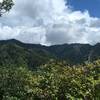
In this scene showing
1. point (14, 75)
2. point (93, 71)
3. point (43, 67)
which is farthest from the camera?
point (14, 75)

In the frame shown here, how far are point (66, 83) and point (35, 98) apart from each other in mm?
1722

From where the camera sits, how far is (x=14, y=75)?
73000 millimetres

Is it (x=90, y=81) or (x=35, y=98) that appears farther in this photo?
(x=35, y=98)

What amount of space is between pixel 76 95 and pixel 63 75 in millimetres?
2327

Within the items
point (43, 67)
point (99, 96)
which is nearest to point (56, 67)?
point (43, 67)

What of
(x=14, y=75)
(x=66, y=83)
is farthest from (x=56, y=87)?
(x=14, y=75)

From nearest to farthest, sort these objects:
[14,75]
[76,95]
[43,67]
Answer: [76,95], [43,67], [14,75]

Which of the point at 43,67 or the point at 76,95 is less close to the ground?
the point at 43,67

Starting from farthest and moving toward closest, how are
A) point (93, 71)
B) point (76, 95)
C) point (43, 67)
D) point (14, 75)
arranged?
point (14, 75), point (43, 67), point (93, 71), point (76, 95)

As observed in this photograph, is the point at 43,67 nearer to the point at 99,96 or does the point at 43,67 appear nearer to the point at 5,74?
the point at 99,96

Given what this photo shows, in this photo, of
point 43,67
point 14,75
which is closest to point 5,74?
point 14,75

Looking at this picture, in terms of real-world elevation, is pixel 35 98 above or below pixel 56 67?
below

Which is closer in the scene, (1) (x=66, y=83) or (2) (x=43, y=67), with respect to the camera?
(1) (x=66, y=83)

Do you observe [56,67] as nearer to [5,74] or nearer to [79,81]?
[79,81]
